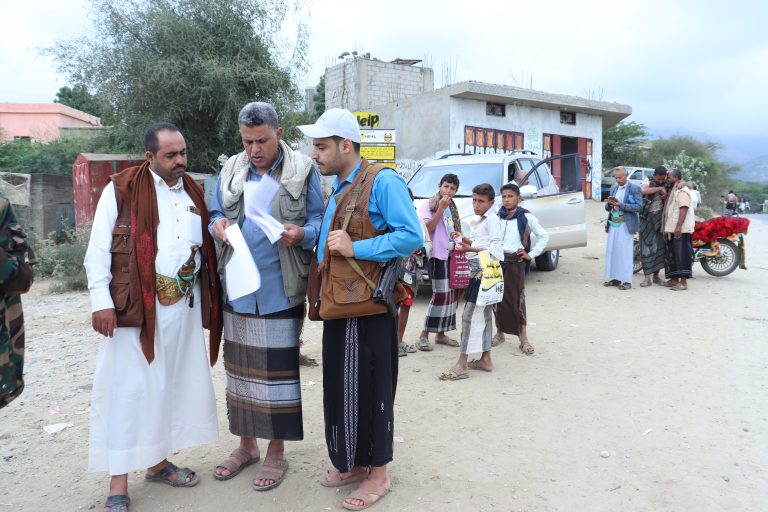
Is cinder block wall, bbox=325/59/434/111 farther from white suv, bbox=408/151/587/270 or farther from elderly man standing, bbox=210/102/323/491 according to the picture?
elderly man standing, bbox=210/102/323/491

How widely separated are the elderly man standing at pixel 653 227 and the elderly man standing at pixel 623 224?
13.0 inches

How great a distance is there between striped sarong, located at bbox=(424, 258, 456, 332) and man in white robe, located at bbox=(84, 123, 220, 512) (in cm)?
303

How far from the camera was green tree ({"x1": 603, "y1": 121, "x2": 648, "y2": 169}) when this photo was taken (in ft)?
103

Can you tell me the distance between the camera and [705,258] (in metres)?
10.2

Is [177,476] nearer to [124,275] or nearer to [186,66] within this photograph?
[124,275]

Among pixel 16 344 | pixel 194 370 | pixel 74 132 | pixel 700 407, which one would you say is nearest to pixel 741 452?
pixel 700 407

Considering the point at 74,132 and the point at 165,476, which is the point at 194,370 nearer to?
the point at 165,476

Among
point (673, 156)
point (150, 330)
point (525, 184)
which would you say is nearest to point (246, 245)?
point (150, 330)

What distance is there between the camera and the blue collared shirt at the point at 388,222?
2.79 metres

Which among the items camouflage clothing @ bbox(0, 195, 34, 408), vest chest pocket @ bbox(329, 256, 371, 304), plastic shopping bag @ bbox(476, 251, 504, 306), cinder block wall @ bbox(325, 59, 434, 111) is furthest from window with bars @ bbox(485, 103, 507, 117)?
camouflage clothing @ bbox(0, 195, 34, 408)

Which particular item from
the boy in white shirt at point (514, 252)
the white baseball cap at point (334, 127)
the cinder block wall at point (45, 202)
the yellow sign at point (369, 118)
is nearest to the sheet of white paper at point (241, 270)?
A: the white baseball cap at point (334, 127)

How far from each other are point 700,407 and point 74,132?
28.2 metres

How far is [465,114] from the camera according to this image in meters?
18.9

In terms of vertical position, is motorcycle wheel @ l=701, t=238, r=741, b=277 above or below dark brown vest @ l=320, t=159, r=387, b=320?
below
